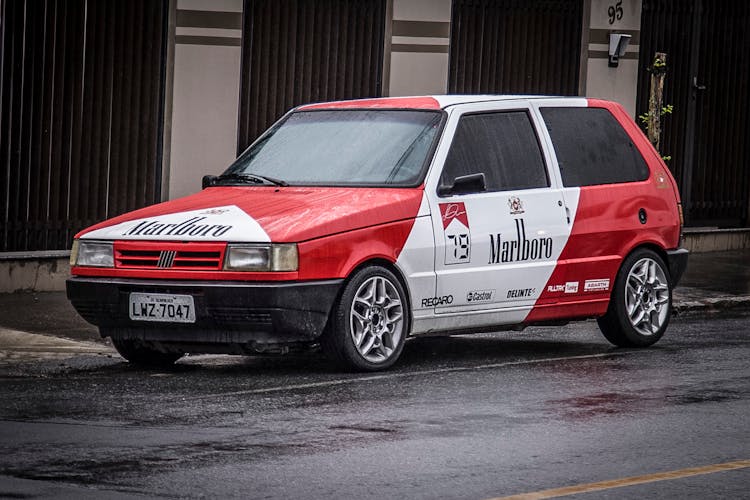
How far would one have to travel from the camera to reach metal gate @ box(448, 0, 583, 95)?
18.4m

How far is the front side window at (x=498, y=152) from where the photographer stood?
10.9m

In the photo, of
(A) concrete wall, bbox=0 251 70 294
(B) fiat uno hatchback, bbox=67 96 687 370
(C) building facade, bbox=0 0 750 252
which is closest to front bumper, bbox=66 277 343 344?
(B) fiat uno hatchback, bbox=67 96 687 370

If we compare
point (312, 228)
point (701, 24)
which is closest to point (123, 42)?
point (312, 228)

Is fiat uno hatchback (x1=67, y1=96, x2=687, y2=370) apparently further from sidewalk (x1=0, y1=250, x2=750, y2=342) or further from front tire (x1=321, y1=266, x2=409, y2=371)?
sidewalk (x1=0, y1=250, x2=750, y2=342)

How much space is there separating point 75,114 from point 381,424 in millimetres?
7641

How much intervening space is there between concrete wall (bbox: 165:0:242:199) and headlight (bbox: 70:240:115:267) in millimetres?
5723

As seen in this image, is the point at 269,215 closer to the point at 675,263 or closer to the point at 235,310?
the point at 235,310

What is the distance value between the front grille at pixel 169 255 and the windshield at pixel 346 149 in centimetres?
115

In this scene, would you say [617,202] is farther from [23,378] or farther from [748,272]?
[748,272]

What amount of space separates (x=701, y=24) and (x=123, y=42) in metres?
7.91

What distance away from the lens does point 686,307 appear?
14797 mm

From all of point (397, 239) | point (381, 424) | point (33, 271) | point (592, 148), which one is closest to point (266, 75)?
point (33, 271)

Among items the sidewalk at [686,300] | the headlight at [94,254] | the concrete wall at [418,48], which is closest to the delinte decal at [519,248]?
the headlight at [94,254]

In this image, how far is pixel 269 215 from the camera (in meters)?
10.1
